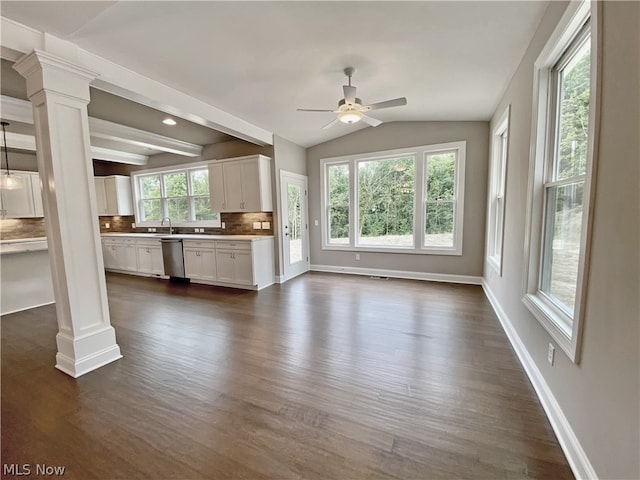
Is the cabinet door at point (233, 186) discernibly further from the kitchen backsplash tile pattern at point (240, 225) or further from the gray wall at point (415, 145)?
the gray wall at point (415, 145)

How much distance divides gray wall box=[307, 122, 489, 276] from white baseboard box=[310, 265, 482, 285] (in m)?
0.07

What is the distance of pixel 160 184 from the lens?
651 cm

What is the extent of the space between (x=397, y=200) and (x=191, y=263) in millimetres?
4117

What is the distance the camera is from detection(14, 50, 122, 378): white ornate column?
2.17 meters

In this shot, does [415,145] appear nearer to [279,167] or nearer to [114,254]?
[279,167]

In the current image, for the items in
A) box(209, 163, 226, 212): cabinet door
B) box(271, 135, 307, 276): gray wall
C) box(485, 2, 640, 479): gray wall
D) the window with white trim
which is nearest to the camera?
box(485, 2, 640, 479): gray wall

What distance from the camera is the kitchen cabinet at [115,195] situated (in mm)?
6676

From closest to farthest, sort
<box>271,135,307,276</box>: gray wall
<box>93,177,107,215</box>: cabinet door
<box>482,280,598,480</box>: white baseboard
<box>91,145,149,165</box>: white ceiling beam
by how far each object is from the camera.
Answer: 1. <box>482,280,598,480</box>: white baseboard
2. <box>271,135,307,276</box>: gray wall
3. <box>91,145,149,165</box>: white ceiling beam
4. <box>93,177,107,215</box>: cabinet door

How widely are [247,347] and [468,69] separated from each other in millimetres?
3698

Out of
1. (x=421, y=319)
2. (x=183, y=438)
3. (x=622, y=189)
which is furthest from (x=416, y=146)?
(x=183, y=438)

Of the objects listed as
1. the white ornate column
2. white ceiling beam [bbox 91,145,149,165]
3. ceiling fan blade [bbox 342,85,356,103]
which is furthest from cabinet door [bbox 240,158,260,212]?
white ceiling beam [bbox 91,145,149,165]

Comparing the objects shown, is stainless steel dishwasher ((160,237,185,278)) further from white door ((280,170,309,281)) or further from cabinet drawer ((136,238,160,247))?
white door ((280,170,309,281))

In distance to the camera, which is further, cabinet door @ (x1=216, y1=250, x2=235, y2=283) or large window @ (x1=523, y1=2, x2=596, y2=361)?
cabinet door @ (x1=216, y1=250, x2=235, y2=283)

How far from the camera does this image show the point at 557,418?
1.72 metres
